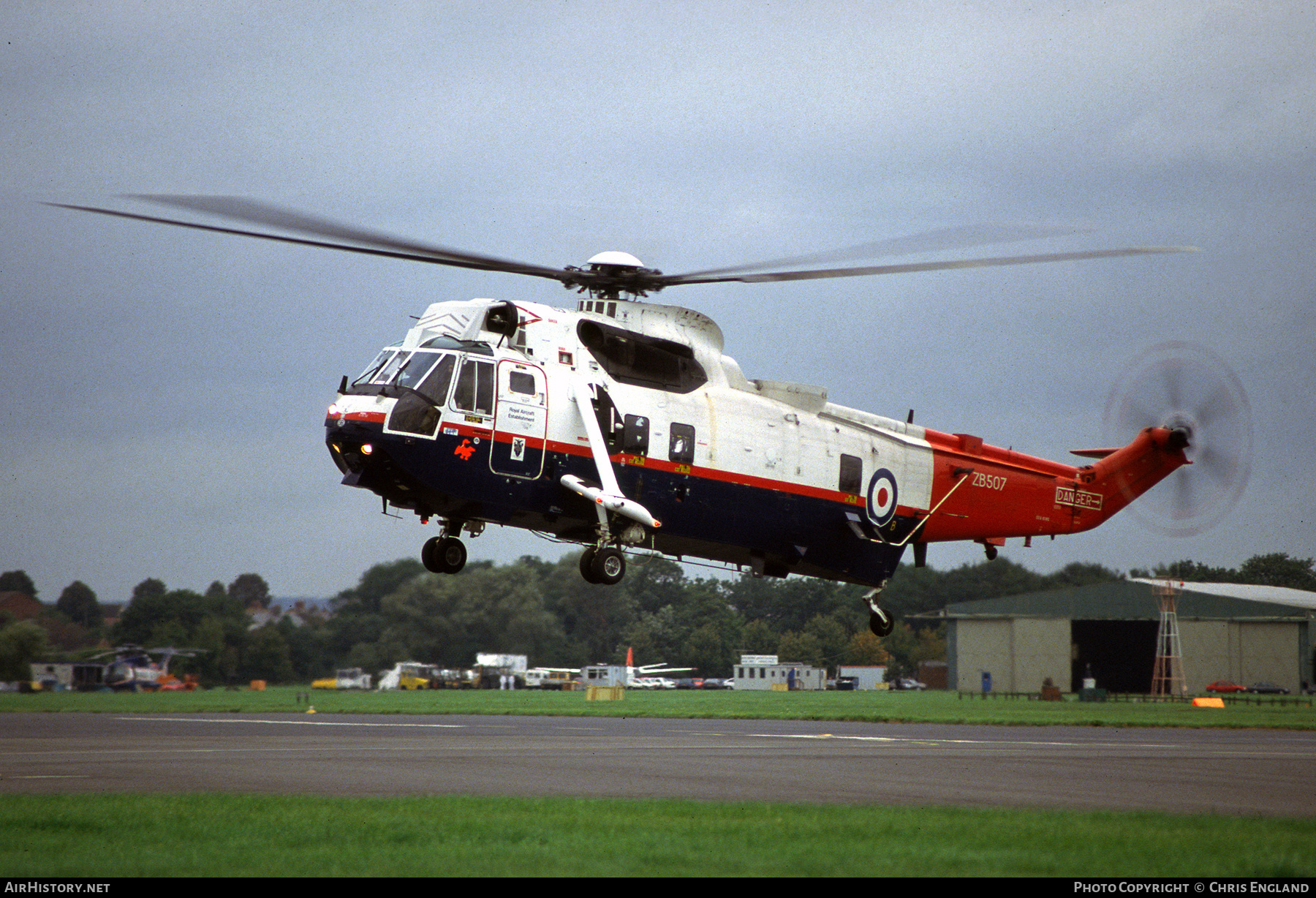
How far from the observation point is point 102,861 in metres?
10.6

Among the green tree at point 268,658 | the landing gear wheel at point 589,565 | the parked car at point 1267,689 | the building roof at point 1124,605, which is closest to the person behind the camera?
the landing gear wheel at point 589,565

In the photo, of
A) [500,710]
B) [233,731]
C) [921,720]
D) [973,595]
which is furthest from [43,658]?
[973,595]

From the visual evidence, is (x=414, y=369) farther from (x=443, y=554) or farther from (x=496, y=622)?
(x=496, y=622)

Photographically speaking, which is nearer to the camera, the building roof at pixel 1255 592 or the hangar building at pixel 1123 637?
the building roof at pixel 1255 592

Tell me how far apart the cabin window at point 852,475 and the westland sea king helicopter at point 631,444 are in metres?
0.05

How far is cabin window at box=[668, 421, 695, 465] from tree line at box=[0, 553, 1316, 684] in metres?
32.9

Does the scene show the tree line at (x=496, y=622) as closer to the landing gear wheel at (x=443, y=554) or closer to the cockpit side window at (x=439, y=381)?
the landing gear wheel at (x=443, y=554)

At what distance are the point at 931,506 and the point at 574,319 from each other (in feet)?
34.7

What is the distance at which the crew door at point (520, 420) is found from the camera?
24.7 meters

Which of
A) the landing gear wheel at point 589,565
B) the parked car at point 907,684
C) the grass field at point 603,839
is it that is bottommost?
the grass field at point 603,839

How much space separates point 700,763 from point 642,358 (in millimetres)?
9598

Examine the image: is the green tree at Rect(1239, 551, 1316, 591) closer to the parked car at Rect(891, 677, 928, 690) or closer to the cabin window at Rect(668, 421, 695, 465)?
the parked car at Rect(891, 677, 928, 690)

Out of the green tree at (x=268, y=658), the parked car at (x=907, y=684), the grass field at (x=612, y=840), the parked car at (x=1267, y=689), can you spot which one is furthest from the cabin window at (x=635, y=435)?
the parked car at (x=907, y=684)
